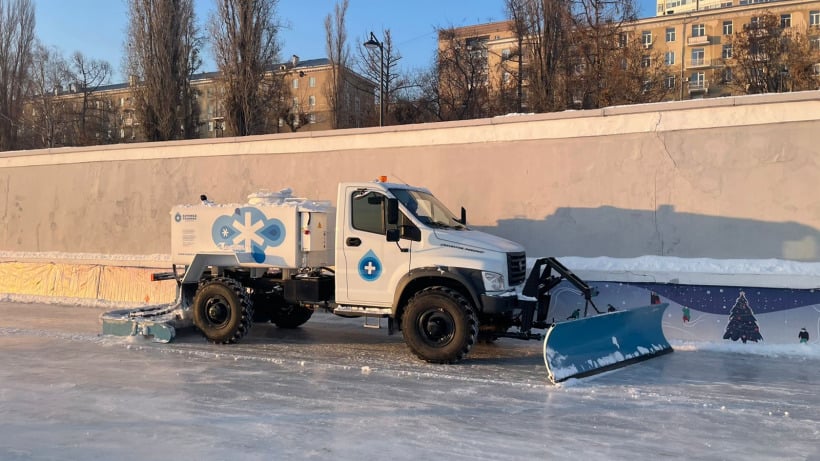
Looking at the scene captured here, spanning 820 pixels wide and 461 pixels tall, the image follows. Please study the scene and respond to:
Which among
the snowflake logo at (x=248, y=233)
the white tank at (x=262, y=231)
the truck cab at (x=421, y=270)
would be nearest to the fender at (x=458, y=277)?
the truck cab at (x=421, y=270)

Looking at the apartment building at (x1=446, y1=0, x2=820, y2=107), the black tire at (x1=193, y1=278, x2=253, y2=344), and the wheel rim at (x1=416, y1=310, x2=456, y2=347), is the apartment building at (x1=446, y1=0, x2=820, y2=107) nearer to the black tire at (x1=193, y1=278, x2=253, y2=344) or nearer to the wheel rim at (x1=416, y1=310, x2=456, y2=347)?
the black tire at (x1=193, y1=278, x2=253, y2=344)

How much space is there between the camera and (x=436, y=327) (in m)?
8.78

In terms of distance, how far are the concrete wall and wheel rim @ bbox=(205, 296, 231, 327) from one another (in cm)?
513

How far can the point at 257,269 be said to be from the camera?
34.7 feet

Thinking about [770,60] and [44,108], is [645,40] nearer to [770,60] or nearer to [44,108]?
[770,60]

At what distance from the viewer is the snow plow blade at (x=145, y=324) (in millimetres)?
10555

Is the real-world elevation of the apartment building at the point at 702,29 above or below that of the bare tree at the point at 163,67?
above

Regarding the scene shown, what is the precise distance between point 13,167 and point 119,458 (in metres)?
17.6

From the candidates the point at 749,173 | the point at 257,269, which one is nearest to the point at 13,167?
the point at 257,269

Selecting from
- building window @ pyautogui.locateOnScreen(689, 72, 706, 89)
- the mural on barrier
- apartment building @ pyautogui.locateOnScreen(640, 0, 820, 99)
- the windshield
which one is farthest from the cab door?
building window @ pyautogui.locateOnScreen(689, 72, 706, 89)

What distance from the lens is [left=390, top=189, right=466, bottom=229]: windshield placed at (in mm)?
9352

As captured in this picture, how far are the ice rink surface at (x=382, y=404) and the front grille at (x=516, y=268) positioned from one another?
50.2 inches

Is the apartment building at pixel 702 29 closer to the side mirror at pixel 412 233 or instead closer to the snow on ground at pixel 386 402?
the snow on ground at pixel 386 402

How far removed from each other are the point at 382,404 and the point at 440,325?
7.01 ft
